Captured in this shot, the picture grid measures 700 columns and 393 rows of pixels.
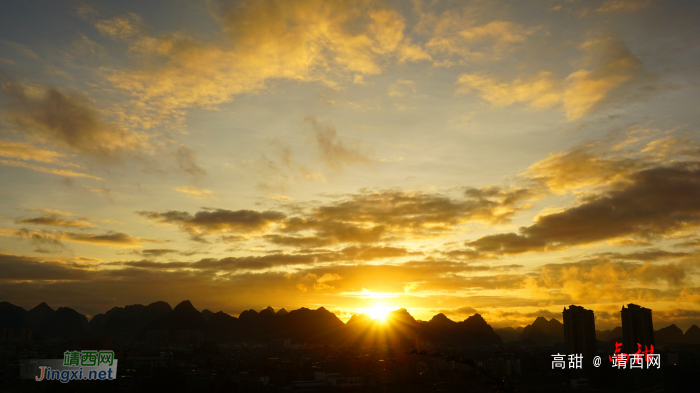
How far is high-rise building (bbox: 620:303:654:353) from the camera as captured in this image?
299 feet

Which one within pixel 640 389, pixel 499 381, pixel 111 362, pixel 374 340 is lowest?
pixel 374 340

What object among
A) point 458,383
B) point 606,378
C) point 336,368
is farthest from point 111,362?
point 606,378

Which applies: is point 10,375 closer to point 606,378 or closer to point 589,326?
point 606,378

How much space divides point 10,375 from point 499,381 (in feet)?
200

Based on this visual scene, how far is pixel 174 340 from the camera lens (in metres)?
190

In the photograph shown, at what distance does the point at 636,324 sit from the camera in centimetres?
9238

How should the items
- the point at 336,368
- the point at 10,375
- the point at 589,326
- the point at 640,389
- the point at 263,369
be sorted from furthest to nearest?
the point at 589,326
the point at 336,368
the point at 263,369
the point at 640,389
the point at 10,375
